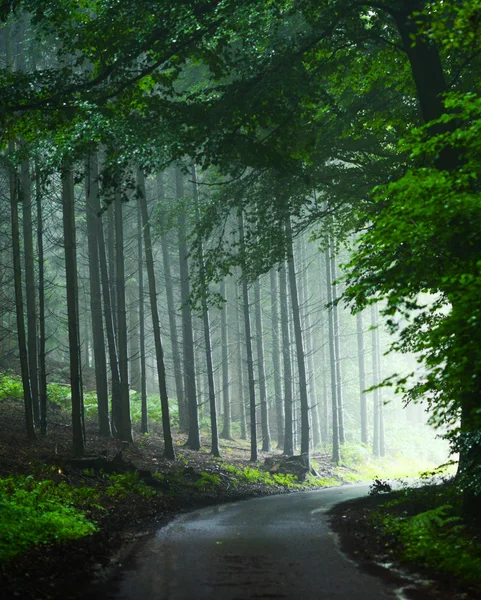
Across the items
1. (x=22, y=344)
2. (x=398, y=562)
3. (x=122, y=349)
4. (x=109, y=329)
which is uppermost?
(x=109, y=329)

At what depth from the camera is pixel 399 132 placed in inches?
481

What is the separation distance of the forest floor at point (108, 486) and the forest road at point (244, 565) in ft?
1.31

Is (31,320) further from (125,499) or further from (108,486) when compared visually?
(125,499)

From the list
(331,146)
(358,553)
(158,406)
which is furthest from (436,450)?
(358,553)

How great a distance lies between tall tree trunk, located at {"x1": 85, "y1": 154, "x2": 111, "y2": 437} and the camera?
65.5 ft

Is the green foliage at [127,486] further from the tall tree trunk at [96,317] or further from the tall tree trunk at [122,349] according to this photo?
the tall tree trunk at [96,317]

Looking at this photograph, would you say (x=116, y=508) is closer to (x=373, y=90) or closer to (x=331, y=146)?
(x=331, y=146)

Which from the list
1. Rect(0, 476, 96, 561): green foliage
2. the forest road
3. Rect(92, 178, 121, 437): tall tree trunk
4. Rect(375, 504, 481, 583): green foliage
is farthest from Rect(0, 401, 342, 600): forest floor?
Rect(375, 504, 481, 583): green foliage

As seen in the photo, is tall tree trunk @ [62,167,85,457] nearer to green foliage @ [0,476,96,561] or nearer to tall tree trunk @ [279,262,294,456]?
green foliage @ [0,476,96,561]

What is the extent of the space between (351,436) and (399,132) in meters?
41.3

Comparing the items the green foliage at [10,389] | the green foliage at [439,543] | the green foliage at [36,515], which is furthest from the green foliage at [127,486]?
the green foliage at [10,389]

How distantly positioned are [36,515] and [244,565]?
10.3 ft

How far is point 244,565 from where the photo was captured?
6.93 meters

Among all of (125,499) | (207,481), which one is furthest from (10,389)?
(125,499)
